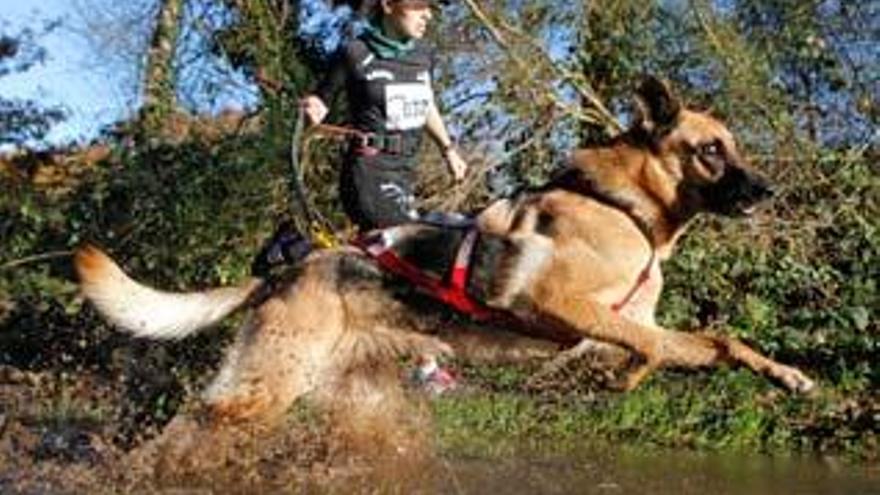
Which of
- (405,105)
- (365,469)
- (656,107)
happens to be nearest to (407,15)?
(405,105)

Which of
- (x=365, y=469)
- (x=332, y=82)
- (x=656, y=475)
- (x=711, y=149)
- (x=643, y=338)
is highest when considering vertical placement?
(x=332, y=82)

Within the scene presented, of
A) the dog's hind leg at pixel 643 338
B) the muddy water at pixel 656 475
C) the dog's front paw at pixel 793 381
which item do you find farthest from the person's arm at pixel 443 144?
the dog's front paw at pixel 793 381

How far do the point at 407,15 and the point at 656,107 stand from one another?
4.54 feet

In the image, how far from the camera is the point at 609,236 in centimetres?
715

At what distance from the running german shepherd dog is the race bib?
3.02ft

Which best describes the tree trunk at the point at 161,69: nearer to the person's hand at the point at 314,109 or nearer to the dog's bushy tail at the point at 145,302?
the person's hand at the point at 314,109

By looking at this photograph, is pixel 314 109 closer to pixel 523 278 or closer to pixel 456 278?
pixel 456 278

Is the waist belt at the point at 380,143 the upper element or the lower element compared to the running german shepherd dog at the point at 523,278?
upper

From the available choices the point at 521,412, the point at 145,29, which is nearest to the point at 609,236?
the point at 521,412

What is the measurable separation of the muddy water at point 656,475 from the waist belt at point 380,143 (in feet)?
5.74

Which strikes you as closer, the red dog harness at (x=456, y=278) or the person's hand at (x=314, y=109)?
the red dog harness at (x=456, y=278)

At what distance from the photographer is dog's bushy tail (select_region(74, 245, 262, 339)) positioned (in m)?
7.29

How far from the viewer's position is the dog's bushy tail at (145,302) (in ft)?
23.9

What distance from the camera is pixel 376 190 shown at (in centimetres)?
805
